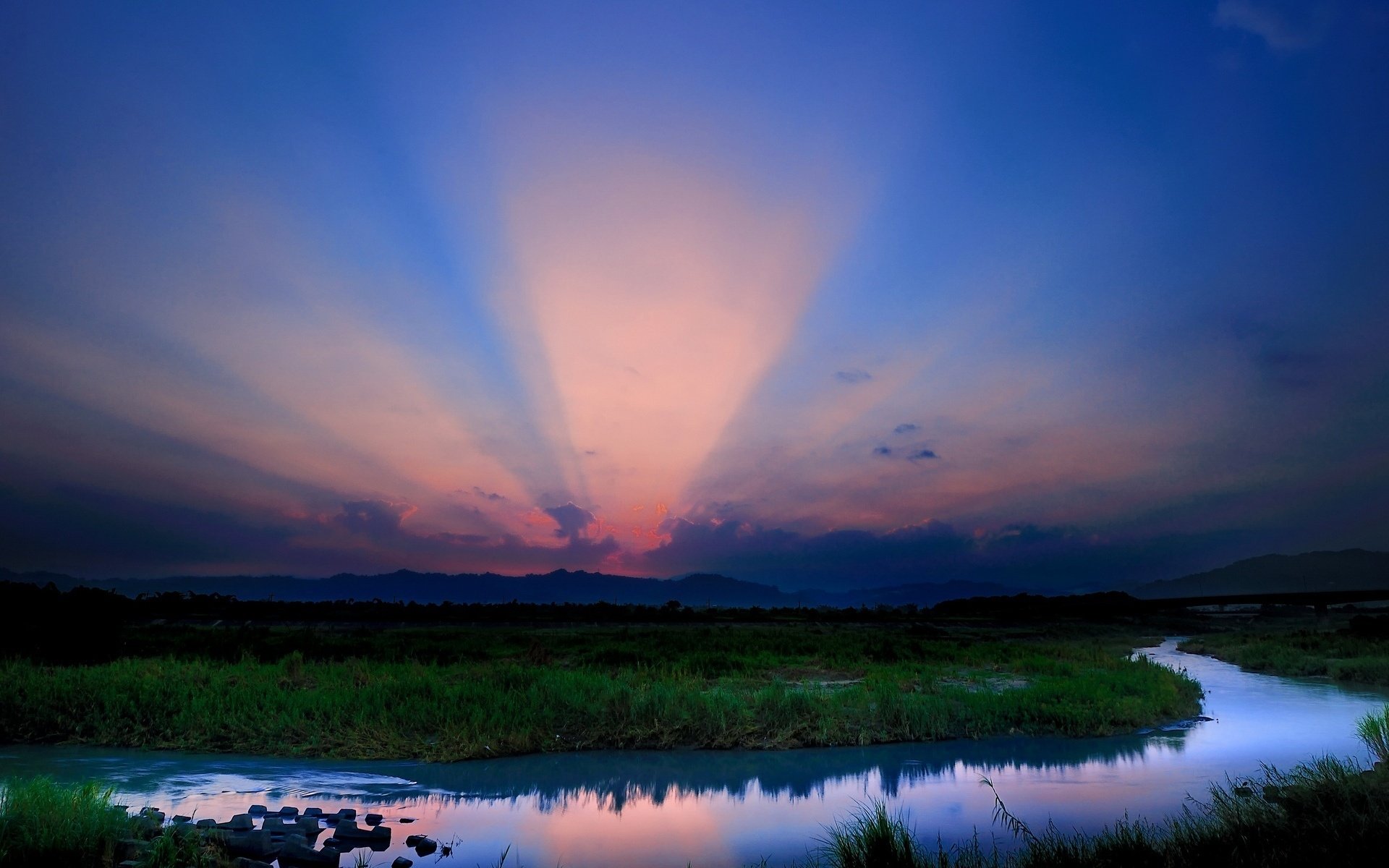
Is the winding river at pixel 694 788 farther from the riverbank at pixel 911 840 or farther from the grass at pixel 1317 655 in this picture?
the grass at pixel 1317 655

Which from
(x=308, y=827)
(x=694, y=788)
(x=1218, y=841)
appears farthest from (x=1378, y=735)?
(x=308, y=827)

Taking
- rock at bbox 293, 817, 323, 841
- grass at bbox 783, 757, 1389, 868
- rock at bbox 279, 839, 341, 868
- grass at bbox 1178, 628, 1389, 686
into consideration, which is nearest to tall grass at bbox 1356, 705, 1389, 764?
grass at bbox 783, 757, 1389, 868

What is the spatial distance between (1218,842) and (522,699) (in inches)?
544

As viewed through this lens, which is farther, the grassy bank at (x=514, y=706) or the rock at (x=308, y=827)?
the grassy bank at (x=514, y=706)

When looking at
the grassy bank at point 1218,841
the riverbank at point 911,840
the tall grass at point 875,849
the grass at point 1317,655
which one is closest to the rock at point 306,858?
the riverbank at point 911,840

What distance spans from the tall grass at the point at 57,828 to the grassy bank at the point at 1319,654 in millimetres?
38154

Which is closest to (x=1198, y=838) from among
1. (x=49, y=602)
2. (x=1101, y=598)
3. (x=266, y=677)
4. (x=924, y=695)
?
(x=924, y=695)

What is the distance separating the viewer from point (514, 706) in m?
17.6

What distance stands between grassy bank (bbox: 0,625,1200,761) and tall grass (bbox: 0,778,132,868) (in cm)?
665

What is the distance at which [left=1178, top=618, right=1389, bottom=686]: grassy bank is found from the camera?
101ft

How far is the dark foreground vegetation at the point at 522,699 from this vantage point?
1609 centimetres

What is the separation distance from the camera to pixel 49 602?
97.4 feet

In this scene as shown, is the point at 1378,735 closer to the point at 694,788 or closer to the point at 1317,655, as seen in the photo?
the point at 694,788

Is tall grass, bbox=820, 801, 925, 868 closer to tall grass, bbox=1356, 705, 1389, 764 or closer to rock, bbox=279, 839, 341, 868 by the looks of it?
rock, bbox=279, 839, 341, 868
